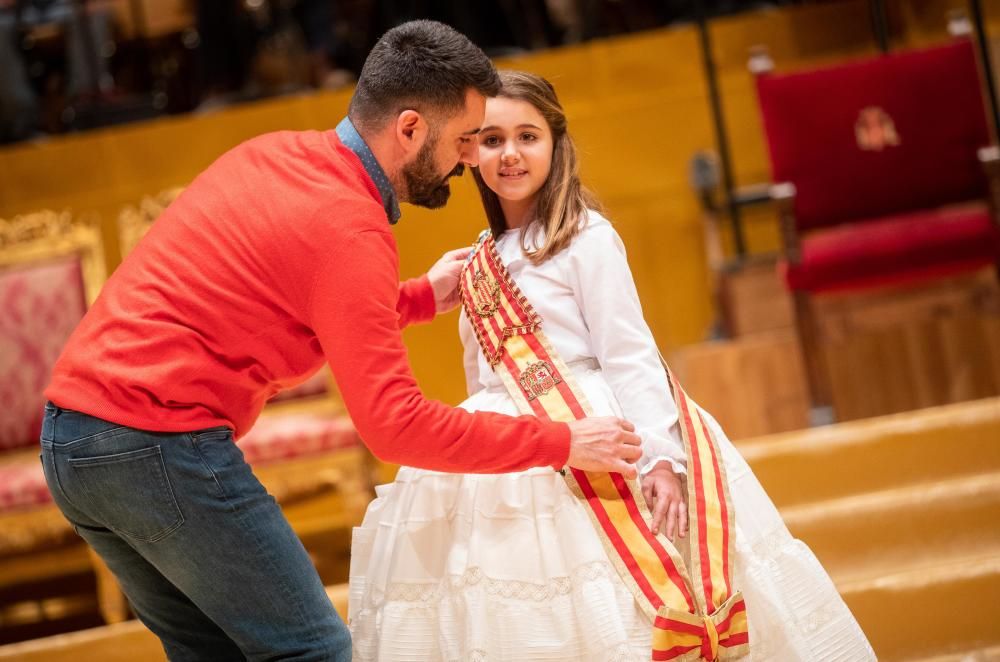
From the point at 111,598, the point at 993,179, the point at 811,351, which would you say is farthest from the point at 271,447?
the point at 993,179

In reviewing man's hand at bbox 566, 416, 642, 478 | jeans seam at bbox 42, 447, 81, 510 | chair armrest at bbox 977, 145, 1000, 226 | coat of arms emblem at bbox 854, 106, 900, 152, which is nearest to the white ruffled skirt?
man's hand at bbox 566, 416, 642, 478

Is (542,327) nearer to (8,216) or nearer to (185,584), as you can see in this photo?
(185,584)

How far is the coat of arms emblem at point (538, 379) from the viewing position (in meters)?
1.68

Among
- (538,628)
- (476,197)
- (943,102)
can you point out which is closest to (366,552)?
(538,628)

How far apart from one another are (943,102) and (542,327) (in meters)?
2.06

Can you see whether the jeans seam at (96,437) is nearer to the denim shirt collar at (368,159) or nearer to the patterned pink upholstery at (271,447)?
the denim shirt collar at (368,159)

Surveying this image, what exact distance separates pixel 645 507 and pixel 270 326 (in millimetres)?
593

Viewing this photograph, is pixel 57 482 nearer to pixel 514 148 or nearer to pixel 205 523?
pixel 205 523

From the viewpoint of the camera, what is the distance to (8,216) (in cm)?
418

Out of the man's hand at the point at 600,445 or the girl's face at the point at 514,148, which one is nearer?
the man's hand at the point at 600,445

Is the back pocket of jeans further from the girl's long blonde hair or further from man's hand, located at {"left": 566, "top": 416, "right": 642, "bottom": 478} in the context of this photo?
the girl's long blonde hair

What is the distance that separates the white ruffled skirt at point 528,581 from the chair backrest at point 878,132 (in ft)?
5.75

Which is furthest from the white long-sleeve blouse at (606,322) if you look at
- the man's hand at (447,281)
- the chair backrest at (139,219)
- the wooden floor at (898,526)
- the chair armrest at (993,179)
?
the chair backrest at (139,219)

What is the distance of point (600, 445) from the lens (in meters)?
1.51
